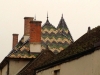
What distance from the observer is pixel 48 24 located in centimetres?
4834

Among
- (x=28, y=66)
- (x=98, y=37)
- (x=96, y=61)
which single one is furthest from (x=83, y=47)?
(x=28, y=66)

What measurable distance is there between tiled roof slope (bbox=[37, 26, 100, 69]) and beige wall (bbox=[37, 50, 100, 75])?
0.25 metres

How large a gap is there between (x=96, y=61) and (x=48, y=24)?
71.2 ft

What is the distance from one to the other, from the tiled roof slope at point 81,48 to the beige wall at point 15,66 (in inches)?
426

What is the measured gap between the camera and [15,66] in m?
45.6

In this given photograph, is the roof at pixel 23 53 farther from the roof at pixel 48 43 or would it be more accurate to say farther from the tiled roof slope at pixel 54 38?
the tiled roof slope at pixel 54 38

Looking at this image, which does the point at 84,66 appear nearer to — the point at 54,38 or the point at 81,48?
the point at 81,48

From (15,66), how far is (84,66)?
1773 centimetres

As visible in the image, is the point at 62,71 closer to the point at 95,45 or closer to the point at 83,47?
the point at 83,47

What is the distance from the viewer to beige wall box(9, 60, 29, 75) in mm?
45084

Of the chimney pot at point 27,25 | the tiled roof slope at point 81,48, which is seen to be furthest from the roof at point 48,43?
the tiled roof slope at point 81,48

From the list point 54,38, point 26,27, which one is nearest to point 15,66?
point 54,38

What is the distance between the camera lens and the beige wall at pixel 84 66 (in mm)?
26906

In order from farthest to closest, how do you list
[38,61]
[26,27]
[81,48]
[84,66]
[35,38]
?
[26,27]
[35,38]
[38,61]
[81,48]
[84,66]
